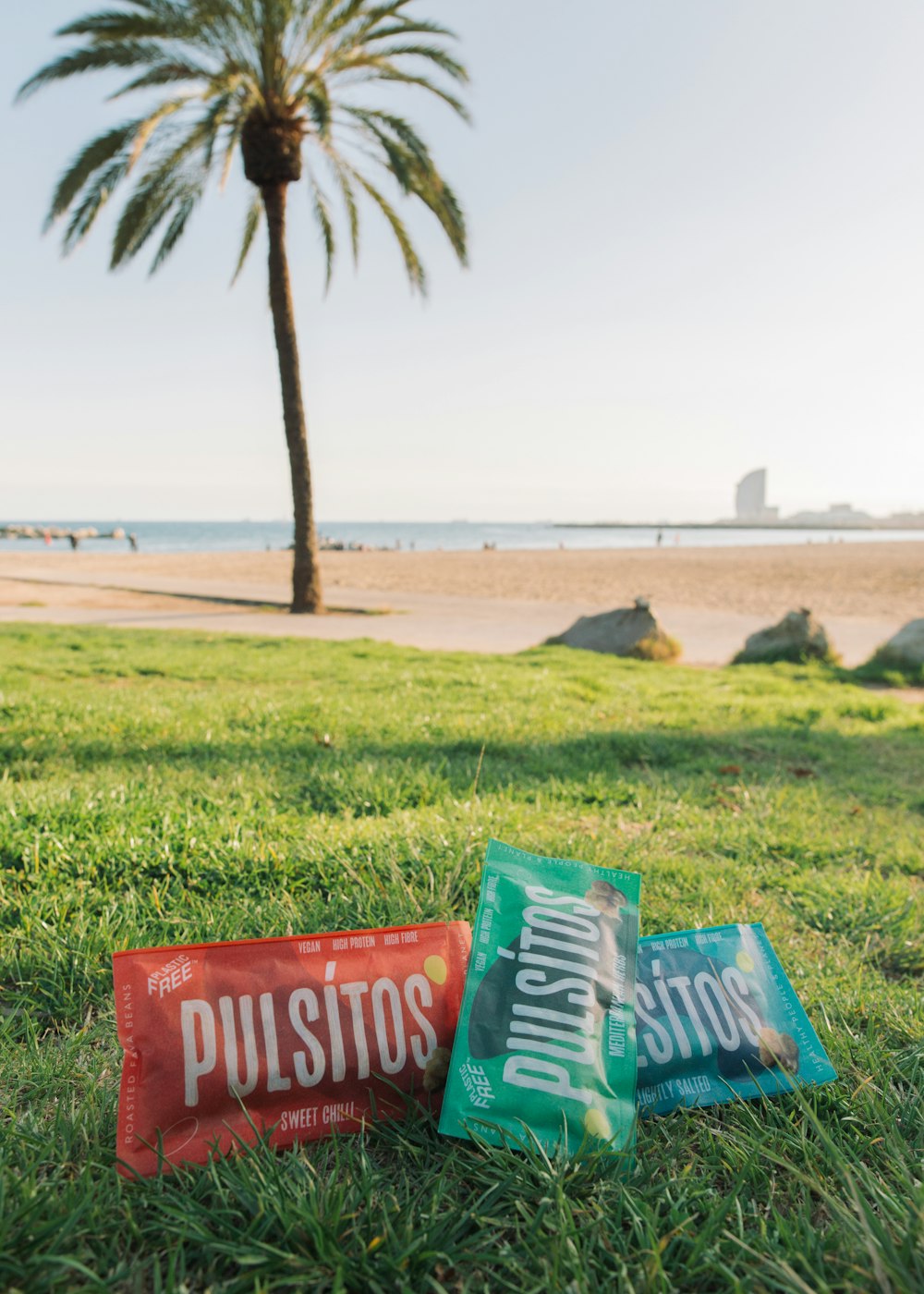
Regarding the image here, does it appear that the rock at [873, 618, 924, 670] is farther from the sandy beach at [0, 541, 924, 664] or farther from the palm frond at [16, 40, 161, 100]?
the palm frond at [16, 40, 161, 100]

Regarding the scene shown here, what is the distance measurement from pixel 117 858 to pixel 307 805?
776 mm

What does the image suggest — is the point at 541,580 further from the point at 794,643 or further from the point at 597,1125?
the point at 597,1125

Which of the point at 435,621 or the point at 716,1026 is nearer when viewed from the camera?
the point at 716,1026

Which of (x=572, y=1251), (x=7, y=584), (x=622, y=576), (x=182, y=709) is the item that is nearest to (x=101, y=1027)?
(x=572, y=1251)

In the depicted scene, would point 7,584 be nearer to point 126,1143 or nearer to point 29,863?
point 29,863

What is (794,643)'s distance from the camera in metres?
8.82

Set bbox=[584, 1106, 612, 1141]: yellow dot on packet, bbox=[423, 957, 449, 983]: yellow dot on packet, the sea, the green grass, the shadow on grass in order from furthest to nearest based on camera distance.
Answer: the sea
the shadow on grass
bbox=[423, 957, 449, 983]: yellow dot on packet
bbox=[584, 1106, 612, 1141]: yellow dot on packet
the green grass

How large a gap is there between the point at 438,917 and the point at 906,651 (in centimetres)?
763

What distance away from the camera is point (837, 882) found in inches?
99.8

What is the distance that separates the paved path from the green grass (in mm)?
4938

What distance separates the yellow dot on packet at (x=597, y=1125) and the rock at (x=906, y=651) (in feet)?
26.1

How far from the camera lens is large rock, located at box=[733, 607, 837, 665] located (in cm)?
879

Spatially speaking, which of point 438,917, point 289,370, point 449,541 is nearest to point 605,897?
point 438,917

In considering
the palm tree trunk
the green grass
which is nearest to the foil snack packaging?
the green grass
